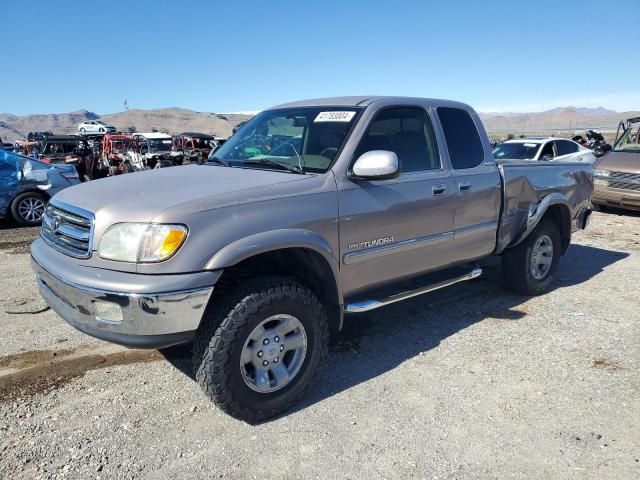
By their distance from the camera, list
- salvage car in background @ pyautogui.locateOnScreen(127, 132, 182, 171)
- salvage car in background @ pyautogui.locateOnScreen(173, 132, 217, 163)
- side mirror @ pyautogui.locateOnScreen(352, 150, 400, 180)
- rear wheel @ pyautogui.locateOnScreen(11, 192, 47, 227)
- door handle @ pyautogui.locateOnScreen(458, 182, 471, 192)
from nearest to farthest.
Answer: side mirror @ pyautogui.locateOnScreen(352, 150, 400, 180) → door handle @ pyautogui.locateOnScreen(458, 182, 471, 192) → rear wheel @ pyautogui.locateOnScreen(11, 192, 47, 227) → salvage car in background @ pyautogui.locateOnScreen(127, 132, 182, 171) → salvage car in background @ pyautogui.locateOnScreen(173, 132, 217, 163)

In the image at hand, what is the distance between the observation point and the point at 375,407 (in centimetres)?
326

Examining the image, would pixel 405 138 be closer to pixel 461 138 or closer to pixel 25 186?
pixel 461 138

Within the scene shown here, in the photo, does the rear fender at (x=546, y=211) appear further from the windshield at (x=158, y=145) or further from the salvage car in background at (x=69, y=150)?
the windshield at (x=158, y=145)

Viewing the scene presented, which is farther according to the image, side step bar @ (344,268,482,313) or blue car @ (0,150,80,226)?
blue car @ (0,150,80,226)

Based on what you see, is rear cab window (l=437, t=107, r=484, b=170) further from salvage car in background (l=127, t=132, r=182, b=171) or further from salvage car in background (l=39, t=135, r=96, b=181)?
salvage car in background (l=127, t=132, r=182, b=171)

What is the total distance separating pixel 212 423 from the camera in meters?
3.08

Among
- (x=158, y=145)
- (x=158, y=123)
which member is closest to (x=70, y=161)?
(x=158, y=145)

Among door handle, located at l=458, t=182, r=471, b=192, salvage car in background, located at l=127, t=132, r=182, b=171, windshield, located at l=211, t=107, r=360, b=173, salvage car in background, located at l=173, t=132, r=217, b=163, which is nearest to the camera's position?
windshield, located at l=211, t=107, r=360, b=173

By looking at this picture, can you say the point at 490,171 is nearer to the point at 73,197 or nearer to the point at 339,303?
the point at 339,303

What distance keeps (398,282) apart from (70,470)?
253cm

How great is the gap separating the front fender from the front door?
0.20m

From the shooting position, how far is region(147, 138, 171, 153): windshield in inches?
879

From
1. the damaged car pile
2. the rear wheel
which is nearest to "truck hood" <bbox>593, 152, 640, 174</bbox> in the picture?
the damaged car pile

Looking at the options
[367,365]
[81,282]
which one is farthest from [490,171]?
[81,282]
